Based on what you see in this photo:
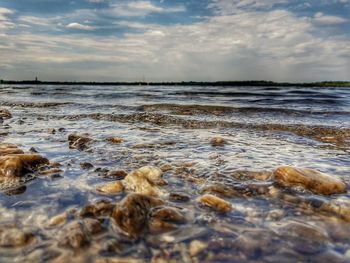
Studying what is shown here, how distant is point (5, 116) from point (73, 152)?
5.66 metres

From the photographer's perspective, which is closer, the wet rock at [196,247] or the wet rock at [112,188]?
the wet rock at [196,247]

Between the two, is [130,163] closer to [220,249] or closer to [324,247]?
[220,249]

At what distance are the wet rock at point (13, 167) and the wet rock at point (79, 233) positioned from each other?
4.41 feet

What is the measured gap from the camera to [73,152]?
427 cm

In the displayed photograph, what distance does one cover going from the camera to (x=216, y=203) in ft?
7.94

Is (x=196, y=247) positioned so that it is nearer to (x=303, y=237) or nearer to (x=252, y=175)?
(x=303, y=237)

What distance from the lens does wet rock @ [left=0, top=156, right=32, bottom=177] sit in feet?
9.86

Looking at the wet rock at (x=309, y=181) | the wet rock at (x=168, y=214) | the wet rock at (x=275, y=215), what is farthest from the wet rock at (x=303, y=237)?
the wet rock at (x=309, y=181)

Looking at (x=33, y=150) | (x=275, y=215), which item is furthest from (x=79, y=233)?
(x=33, y=150)

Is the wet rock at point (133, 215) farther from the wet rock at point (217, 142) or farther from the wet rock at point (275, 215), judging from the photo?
the wet rock at point (217, 142)

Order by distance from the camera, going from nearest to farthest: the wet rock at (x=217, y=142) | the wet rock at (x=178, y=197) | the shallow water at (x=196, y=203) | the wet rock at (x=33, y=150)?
1. the shallow water at (x=196, y=203)
2. the wet rock at (x=178, y=197)
3. the wet rock at (x=33, y=150)
4. the wet rock at (x=217, y=142)

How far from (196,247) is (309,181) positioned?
5.05 ft

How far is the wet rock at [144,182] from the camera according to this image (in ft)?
8.66

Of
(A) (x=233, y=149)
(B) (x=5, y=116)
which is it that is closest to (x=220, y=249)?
(A) (x=233, y=149)
